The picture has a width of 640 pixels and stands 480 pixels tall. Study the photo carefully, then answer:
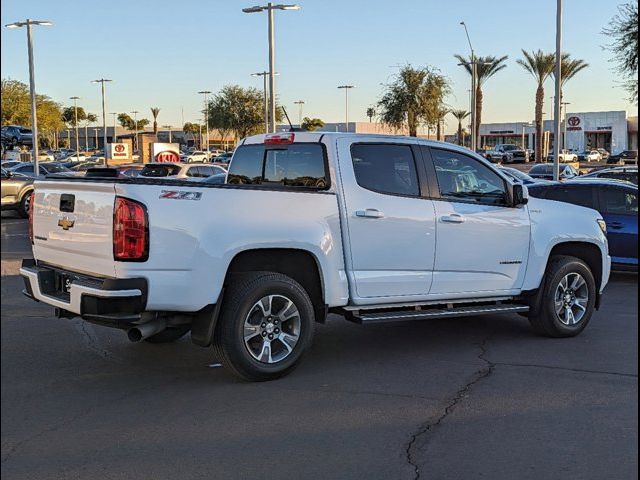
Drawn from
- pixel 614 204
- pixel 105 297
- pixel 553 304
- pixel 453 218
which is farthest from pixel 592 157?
pixel 105 297

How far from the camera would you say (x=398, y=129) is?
4353 centimetres

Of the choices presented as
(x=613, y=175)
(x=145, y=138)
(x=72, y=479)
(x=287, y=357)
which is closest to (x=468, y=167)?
(x=287, y=357)

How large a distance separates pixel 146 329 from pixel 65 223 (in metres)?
1.01

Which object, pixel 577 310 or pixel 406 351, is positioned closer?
pixel 406 351

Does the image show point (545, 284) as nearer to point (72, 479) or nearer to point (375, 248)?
point (375, 248)

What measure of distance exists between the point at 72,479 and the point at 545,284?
198 inches

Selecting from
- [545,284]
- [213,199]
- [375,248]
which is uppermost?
[213,199]

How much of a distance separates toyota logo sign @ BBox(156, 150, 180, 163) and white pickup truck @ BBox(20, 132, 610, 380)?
24.7 m

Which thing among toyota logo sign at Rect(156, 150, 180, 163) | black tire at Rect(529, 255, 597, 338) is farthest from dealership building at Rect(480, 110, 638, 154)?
black tire at Rect(529, 255, 597, 338)

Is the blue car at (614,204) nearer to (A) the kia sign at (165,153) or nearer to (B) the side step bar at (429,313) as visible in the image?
(B) the side step bar at (429,313)

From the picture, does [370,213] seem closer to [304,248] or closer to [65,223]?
[304,248]

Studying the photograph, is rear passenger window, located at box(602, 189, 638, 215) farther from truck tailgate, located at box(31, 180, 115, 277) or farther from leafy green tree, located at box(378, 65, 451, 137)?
leafy green tree, located at box(378, 65, 451, 137)

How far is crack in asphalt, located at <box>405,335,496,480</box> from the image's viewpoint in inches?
172

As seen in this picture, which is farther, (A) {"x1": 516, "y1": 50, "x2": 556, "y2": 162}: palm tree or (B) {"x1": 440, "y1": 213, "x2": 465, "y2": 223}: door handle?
(A) {"x1": 516, "y1": 50, "x2": 556, "y2": 162}: palm tree
